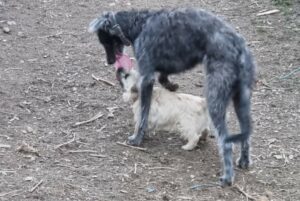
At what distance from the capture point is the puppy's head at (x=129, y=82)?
262 inches

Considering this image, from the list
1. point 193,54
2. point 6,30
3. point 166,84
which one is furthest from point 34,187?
point 6,30

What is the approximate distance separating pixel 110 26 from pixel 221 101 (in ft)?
4.59

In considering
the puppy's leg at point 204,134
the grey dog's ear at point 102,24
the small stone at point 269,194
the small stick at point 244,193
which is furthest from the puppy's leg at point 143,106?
the small stone at point 269,194

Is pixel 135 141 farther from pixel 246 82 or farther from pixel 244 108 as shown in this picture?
pixel 246 82

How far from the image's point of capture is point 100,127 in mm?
6820

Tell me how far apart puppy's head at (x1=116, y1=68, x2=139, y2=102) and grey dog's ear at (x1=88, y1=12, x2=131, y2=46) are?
10.6 inches

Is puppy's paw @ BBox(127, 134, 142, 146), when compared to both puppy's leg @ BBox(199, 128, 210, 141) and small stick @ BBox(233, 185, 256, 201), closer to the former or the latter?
puppy's leg @ BBox(199, 128, 210, 141)

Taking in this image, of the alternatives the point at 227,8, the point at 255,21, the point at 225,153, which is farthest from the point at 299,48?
the point at 225,153

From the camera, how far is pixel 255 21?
31.9 feet

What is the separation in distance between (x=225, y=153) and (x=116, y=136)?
1.18 m

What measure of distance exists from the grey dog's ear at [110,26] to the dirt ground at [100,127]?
0.82 metres

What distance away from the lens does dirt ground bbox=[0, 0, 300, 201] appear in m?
5.75

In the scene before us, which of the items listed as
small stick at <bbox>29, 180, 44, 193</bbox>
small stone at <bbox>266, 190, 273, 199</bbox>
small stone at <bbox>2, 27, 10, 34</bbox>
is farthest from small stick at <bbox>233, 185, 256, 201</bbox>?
small stone at <bbox>2, 27, 10, 34</bbox>

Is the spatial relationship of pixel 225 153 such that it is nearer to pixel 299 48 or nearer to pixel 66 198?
pixel 66 198
